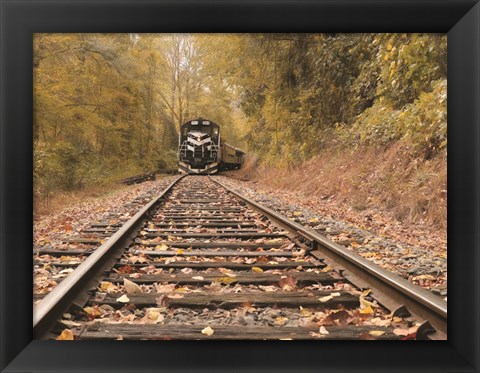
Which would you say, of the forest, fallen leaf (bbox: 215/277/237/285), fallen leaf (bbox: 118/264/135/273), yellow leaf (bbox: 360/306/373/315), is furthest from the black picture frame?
the forest

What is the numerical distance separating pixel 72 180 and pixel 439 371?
15.7 ft

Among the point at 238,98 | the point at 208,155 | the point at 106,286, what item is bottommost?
the point at 106,286

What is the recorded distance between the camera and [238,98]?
789 cm

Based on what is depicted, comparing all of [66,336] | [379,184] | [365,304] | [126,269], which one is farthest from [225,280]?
[379,184]

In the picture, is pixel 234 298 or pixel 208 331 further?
pixel 234 298

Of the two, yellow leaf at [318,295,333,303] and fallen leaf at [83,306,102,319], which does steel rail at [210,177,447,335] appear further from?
fallen leaf at [83,306,102,319]

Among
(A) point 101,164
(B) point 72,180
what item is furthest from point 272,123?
(B) point 72,180

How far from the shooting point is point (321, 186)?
6840mm

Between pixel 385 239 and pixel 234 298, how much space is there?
2031mm

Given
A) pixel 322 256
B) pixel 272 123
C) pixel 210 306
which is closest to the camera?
pixel 210 306
